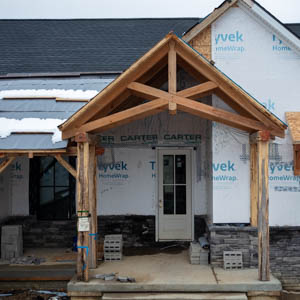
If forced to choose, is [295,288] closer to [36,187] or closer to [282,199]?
[282,199]

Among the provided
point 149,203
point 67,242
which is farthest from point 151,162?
point 67,242

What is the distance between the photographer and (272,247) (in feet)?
26.2

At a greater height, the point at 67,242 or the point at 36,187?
the point at 36,187

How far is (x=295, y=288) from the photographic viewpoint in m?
7.94

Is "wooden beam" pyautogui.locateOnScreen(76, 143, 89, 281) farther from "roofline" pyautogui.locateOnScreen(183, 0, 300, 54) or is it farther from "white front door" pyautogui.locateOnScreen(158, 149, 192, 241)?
"roofline" pyautogui.locateOnScreen(183, 0, 300, 54)

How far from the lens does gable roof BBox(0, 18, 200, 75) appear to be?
12.2 meters

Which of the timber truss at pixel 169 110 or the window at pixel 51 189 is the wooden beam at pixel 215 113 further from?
the window at pixel 51 189

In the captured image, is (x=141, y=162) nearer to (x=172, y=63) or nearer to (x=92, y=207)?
(x=92, y=207)

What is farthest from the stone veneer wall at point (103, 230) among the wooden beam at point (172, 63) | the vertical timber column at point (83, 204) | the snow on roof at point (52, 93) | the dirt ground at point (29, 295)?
the wooden beam at point (172, 63)

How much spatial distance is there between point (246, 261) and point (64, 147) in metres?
4.12

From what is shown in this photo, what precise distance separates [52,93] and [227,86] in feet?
13.0

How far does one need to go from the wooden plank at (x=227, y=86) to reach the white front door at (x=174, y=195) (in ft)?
9.72

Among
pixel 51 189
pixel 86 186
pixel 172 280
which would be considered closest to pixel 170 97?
pixel 86 186

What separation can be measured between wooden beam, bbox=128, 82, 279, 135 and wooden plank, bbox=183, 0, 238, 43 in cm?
179
